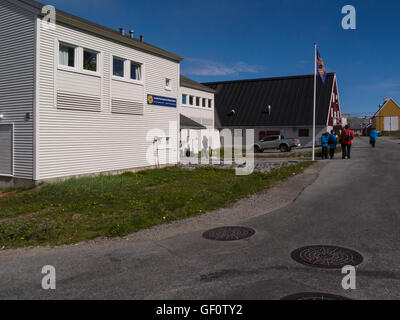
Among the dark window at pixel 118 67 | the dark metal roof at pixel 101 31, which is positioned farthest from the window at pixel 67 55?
the dark window at pixel 118 67

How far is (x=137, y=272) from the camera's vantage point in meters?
5.10

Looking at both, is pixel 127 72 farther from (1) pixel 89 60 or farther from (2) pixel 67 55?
(2) pixel 67 55

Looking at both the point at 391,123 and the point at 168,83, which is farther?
the point at 391,123

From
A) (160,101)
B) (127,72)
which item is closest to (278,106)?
(160,101)

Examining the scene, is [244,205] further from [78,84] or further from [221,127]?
[221,127]

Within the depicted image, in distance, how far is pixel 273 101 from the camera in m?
44.5

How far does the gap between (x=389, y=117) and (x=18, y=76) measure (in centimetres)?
8608

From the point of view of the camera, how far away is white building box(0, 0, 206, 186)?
13.7 metres

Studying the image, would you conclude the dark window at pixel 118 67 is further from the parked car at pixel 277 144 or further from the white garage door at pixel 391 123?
the white garage door at pixel 391 123

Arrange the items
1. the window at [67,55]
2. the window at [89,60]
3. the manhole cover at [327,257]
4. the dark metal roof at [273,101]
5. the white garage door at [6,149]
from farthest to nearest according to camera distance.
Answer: the dark metal roof at [273,101] → the window at [89,60] → the window at [67,55] → the white garage door at [6,149] → the manhole cover at [327,257]

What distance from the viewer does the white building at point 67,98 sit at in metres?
13.7

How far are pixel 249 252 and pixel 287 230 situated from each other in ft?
5.20

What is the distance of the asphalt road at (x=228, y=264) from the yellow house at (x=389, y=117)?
275 feet

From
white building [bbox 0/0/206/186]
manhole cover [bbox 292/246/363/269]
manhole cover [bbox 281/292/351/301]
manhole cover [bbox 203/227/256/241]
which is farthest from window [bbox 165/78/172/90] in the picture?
manhole cover [bbox 281/292/351/301]
